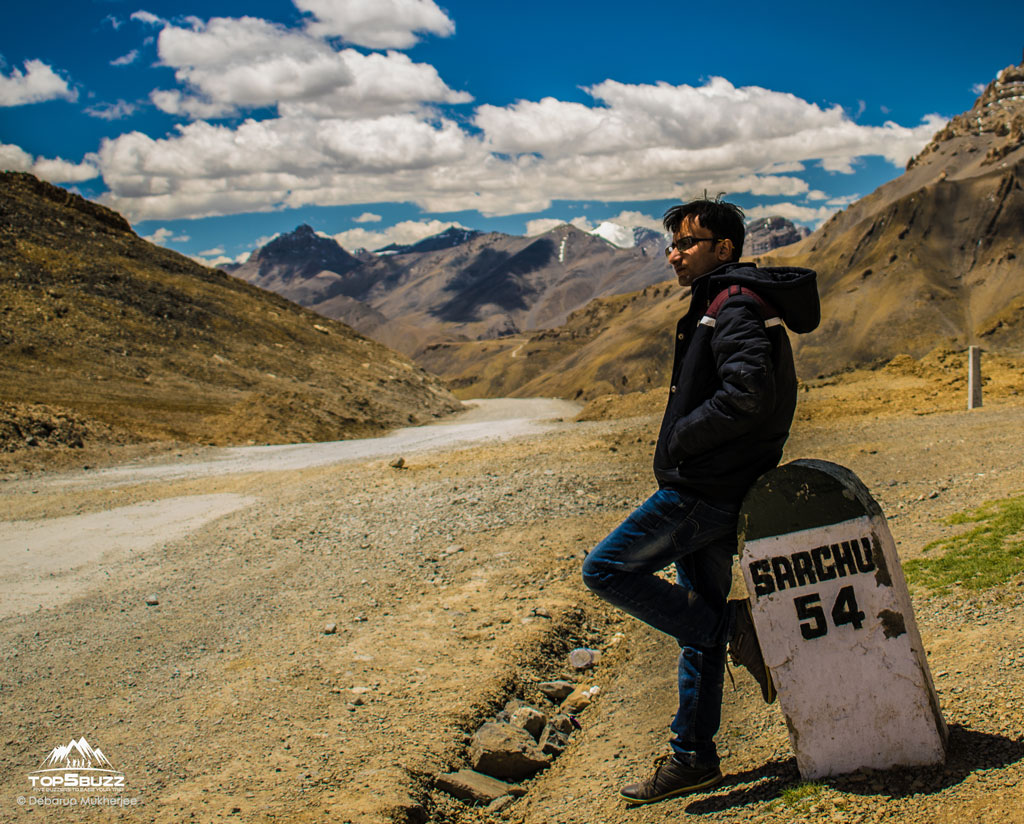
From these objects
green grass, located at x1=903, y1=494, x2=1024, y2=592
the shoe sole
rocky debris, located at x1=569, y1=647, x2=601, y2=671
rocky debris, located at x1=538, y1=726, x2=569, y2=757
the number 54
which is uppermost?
the number 54

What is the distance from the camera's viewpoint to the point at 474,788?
5.09m

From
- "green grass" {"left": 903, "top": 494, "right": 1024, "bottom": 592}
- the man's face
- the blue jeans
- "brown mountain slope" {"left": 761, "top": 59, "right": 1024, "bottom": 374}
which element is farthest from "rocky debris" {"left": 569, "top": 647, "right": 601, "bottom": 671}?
"brown mountain slope" {"left": 761, "top": 59, "right": 1024, "bottom": 374}

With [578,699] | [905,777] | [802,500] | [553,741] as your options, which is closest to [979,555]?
[578,699]

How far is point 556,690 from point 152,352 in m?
41.0

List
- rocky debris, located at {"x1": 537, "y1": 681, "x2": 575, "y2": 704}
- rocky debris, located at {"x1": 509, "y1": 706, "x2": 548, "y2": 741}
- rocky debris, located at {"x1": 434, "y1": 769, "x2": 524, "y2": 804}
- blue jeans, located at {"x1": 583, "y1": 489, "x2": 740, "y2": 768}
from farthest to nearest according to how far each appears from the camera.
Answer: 1. rocky debris, located at {"x1": 537, "y1": 681, "x2": 575, "y2": 704}
2. rocky debris, located at {"x1": 509, "y1": 706, "x2": 548, "y2": 741}
3. rocky debris, located at {"x1": 434, "y1": 769, "x2": 524, "y2": 804}
4. blue jeans, located at {"x1": 583, "y1": 489, "x2": 740, "y2": 768}

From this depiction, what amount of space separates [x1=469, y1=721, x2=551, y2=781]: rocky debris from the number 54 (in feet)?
7.78

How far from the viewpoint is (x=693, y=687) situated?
4.13 m

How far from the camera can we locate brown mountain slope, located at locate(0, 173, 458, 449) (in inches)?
1275

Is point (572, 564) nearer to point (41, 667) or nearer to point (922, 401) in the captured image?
point (41, 667)

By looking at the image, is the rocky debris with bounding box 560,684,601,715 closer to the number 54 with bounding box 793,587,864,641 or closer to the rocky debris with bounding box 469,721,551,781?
the rocky debris with bounding box 469,721,551,781

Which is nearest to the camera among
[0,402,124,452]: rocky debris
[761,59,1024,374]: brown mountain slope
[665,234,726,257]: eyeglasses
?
[665,234,726,257]: eyeglasses

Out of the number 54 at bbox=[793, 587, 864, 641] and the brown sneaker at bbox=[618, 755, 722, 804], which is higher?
the number 54 at bbox=[793, 587, 864, 641]

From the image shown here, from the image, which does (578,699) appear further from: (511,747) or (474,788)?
(474,788)

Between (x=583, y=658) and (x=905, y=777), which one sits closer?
(x=905, y=777)
